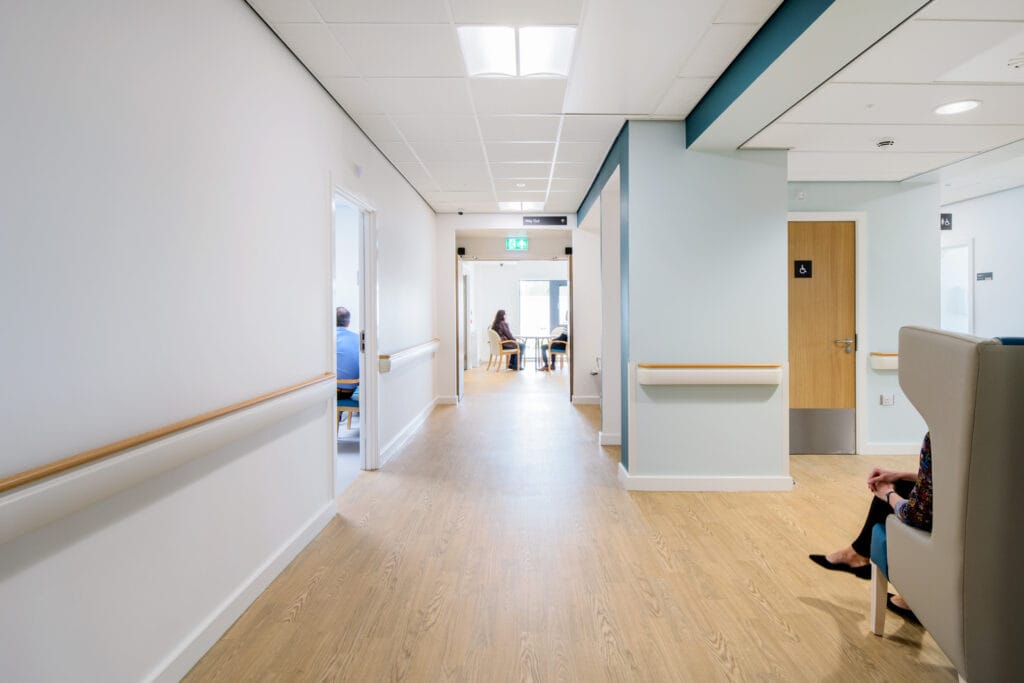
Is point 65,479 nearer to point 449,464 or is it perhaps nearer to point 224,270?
point 224,270

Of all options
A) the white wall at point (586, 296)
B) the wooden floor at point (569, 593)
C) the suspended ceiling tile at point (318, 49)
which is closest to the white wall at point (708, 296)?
the wooden floor at point (569, 593)

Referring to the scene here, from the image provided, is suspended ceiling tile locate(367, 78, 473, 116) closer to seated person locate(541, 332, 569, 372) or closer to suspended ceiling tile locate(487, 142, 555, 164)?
suspended ceiling tile locate(487, 142, 555, 164)

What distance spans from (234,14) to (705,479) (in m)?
3.87

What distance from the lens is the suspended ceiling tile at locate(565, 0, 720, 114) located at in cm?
237

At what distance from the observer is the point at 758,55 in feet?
8.36

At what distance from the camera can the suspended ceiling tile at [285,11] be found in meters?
2.29

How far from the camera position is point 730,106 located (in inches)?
115

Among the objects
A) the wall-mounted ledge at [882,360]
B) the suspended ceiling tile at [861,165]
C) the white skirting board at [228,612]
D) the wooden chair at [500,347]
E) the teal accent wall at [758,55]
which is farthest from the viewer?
the wooden chair at [500,347]

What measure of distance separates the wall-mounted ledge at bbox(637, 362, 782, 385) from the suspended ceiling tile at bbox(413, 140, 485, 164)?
232 cm

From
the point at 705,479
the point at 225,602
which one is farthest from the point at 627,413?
the point at 225,602

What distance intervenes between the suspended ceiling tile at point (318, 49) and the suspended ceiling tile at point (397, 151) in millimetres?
1230

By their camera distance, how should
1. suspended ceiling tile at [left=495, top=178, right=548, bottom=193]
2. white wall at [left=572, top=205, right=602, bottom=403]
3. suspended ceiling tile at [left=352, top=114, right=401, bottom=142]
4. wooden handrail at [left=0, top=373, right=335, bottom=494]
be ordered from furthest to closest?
white wall at [left=572, top=205, right=602, bottom=403]
suspended ceiling tile at [left=495, top=178, right=548, bottom=193]
suspended ceiling tile at [left=352, top=114, right=401, bottom=142]
wooden handrail at [left=0, top=373, right=335, bottom=494]

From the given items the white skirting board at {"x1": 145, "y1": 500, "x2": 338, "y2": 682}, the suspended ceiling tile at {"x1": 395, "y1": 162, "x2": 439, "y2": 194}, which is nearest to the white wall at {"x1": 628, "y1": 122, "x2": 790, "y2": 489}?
the suspended ceiling tile at {"x1": 395, "y1": 162, "x2": 439, "y2": 194}

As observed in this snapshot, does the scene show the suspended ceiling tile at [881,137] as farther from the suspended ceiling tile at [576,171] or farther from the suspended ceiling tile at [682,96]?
the suspended ceiling tile at [576,171]
